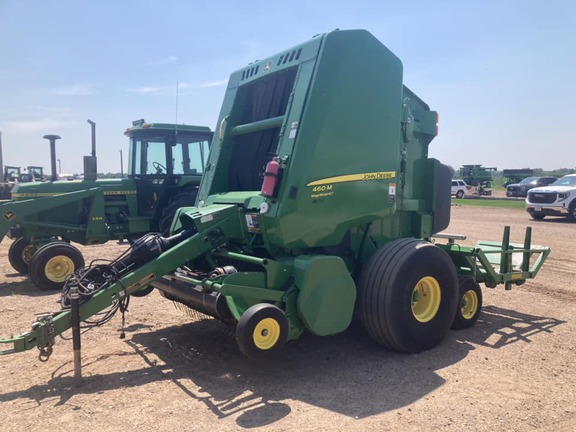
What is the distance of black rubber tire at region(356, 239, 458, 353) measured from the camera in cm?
438

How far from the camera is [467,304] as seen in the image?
17.7 ft

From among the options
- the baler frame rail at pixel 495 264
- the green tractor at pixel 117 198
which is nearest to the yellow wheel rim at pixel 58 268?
the green tractor at pixel 117 198

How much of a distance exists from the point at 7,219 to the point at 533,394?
8.05 m

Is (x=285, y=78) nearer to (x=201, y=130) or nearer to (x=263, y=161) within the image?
(x=263, y=161)

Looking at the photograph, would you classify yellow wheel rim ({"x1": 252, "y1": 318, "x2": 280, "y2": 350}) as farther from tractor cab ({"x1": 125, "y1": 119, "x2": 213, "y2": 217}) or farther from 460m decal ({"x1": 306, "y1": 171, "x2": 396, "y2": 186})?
tractor cab ({"x1": 125, "y1": 119, "x2": 213, "y2": 217})

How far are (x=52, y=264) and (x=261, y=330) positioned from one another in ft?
17.4

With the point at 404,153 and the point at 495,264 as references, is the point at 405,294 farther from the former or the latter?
the point at 495,264

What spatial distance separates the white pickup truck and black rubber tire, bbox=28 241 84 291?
52.4 feet

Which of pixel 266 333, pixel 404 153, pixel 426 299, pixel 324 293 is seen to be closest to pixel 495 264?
pixel 426 299

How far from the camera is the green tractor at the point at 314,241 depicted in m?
4.06

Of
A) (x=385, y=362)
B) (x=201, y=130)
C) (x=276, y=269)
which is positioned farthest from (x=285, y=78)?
(x=201, y=130)

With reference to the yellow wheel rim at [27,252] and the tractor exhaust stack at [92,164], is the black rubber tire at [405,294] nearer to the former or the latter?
the tractor exhaust stack at [92,164]

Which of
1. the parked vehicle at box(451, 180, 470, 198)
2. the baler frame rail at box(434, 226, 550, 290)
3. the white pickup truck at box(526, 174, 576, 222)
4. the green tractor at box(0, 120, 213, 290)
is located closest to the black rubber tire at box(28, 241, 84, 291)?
the green tractor at box(0, 120, 213, 290)

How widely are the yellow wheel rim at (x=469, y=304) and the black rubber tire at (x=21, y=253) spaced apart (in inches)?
292
